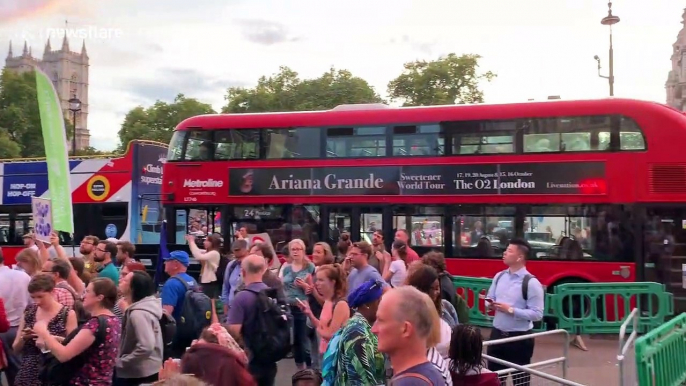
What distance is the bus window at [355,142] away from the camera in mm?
12617

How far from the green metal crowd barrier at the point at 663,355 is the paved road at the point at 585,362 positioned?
102 cm

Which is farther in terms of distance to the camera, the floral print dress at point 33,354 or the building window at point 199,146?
the building window at point 199,146

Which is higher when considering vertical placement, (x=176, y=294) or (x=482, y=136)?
(x=482, y=136)

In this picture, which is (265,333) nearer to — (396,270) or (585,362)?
(396,270)

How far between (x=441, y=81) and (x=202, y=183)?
3570 cm

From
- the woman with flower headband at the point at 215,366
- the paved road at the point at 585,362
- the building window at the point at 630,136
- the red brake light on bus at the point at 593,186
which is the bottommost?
the paved road at the point at 585,362

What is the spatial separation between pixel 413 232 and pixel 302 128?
3.06m

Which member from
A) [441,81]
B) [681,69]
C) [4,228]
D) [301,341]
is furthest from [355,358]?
[681,69]

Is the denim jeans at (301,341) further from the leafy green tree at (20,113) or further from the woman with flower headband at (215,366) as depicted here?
the leafy green tree at (20,113)

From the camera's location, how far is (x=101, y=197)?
17.9 m

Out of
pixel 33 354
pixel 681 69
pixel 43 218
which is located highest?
pixel 681 69

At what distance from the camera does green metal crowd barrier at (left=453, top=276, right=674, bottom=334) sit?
9.83 metres

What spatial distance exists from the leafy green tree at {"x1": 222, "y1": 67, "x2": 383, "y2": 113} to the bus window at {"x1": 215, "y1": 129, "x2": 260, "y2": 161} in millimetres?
36234

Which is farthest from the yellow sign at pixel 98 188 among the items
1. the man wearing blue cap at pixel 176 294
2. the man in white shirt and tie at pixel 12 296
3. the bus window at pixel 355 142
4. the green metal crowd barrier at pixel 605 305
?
the man wearing blue cap at pixel 176 294
